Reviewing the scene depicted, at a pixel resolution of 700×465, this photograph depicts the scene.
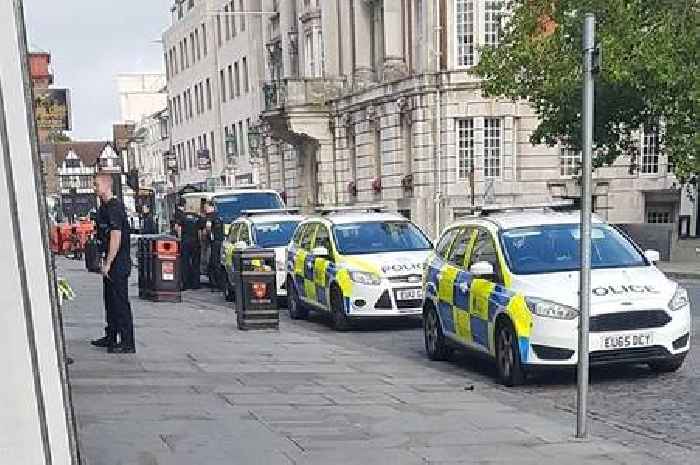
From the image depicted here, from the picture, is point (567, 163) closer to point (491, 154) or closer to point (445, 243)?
point (491, 154)

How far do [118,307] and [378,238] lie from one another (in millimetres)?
5222

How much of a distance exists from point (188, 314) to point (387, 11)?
26.0 meters

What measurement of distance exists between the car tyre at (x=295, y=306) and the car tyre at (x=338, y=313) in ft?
5.12

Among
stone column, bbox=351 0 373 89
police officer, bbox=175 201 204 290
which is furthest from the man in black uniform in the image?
stone column, bbox=351 0 373 89

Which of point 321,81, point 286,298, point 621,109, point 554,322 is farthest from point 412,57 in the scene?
point 554,322

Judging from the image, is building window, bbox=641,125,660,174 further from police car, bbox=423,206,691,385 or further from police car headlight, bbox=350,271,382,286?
police car, bbox=423,206,691,385

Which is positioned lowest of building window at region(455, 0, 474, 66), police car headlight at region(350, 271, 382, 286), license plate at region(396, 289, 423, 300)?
license plate at region(396, 289, 423, 300)

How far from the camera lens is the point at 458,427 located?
6.85 m

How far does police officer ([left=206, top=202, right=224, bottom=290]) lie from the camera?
19.5 metres

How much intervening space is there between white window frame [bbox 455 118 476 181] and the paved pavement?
2336 centimetres

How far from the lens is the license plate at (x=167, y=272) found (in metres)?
16.9

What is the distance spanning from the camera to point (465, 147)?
114 ft

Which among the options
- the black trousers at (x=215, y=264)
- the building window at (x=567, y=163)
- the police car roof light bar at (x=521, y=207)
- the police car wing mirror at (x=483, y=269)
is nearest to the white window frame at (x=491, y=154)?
the building window at (x=567, y=163)

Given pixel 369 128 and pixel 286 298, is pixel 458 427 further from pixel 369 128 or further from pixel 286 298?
pixel 369 128
